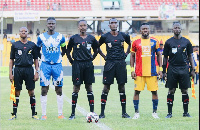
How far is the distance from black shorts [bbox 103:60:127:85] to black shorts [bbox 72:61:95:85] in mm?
419

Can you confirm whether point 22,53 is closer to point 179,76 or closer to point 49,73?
point 49,73

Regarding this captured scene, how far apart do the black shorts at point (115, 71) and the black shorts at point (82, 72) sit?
16.5 inches

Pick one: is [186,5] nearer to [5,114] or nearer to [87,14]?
[87,14]

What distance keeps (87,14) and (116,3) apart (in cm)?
497

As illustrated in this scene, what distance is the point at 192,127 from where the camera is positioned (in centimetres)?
837

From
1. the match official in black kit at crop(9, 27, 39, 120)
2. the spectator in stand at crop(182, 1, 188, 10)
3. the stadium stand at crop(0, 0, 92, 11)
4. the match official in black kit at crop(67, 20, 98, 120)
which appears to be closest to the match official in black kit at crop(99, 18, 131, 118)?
the match official in black kit at crop(67, 20, 98, 120)

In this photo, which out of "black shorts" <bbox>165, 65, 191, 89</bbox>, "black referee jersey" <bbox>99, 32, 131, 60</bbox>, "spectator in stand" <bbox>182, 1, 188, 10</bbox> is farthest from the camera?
"spectator in stand" <bbox>182, 1, 188, 10</bbox>

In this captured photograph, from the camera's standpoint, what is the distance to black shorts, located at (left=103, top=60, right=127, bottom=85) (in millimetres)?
10047

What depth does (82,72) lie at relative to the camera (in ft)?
32.3

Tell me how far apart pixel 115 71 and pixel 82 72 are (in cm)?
77

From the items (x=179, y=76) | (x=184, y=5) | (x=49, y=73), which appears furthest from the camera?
→ (x=184, y=5)

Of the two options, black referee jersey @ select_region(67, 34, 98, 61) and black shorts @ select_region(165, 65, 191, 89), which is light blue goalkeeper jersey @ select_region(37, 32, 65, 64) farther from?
black shorts @ select_region(165, 65, 191, 89)

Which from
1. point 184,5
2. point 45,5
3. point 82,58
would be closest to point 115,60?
point 82,58

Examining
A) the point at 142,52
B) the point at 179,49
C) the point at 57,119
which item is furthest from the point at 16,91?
the point at 179,49
